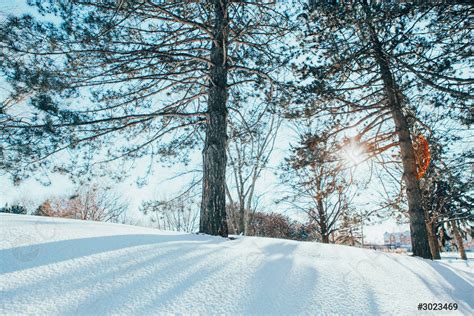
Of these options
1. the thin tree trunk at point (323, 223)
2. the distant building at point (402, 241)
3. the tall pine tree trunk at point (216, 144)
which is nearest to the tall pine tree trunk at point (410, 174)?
the tall pine tree trunk at point (216, 144)

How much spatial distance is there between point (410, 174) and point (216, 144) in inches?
140

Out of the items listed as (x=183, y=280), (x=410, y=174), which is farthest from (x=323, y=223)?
(x=183, y=280)

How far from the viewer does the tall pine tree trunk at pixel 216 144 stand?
134 inches

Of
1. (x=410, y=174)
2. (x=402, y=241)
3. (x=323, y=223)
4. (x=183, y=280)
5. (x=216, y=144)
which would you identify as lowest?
(x=402, y=241)

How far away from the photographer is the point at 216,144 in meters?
3.74

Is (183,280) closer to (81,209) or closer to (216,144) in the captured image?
(216,144)

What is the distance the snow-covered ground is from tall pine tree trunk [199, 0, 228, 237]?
1.44 m

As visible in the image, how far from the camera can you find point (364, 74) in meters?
4.41

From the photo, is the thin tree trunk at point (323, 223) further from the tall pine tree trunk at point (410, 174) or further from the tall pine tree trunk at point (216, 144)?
the tall pine tree trunk at point (216, 144)

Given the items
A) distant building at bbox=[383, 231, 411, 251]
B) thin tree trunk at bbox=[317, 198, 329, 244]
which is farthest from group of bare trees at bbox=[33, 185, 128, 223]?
distant building at bbox=[383, 231, 411, 251]

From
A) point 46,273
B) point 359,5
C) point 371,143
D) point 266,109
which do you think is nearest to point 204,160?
point 266,109

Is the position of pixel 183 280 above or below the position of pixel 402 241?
above

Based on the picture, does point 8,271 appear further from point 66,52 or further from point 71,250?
point 66,52

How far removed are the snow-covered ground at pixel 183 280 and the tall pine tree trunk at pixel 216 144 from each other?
1.44 metres
